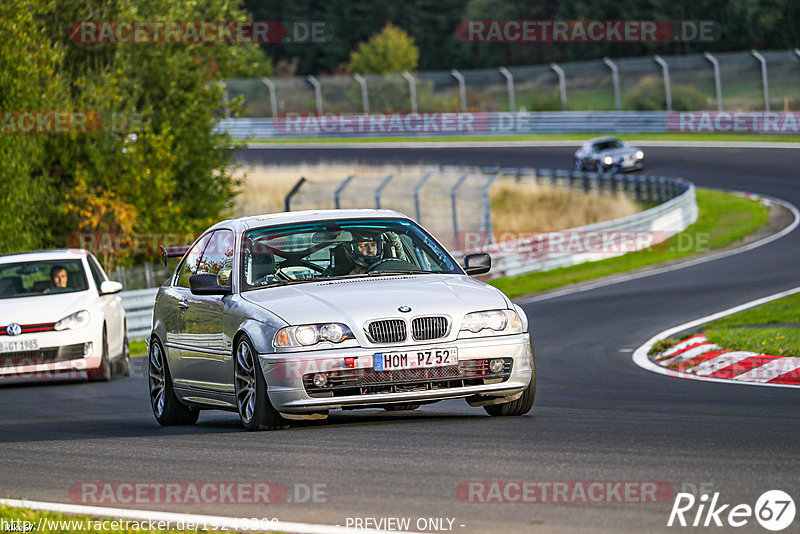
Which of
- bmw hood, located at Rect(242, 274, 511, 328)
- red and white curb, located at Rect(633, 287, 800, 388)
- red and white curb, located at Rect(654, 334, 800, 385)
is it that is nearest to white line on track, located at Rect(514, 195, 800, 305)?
red and white curb, located at Rect(633, 287, 800, 388)

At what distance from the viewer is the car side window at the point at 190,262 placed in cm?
1076

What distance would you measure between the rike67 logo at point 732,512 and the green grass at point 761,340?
7.16 meters

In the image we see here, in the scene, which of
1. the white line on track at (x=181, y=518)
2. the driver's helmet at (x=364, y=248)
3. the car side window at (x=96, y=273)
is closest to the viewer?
the white line on track at (x=181, y=518)

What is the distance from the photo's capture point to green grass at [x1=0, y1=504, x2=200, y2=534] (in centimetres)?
583

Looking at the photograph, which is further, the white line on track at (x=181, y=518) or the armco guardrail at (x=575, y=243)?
the armco guardrail at (x=575, y=243)

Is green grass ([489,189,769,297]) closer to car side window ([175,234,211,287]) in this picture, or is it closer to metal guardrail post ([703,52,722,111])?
car side window ([175,234,211,287])

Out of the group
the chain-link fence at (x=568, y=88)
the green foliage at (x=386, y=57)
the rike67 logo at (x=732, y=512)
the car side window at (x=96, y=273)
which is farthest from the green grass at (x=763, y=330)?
the green foliage at (x=386, y=57)

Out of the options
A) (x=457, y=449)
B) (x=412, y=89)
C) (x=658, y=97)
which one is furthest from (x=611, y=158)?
(x=457, y=449)

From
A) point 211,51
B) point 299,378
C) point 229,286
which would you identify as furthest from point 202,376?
point 211,51

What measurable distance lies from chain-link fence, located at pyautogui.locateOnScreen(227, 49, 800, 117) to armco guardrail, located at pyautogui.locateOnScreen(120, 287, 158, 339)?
113 feet

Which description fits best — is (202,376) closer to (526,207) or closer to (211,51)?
(211,51)

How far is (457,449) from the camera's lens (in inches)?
300

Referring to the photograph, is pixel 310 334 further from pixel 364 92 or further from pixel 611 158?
pixel 364 92

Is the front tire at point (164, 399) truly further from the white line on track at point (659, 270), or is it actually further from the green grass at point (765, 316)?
the white line on track at point (659, 270)
